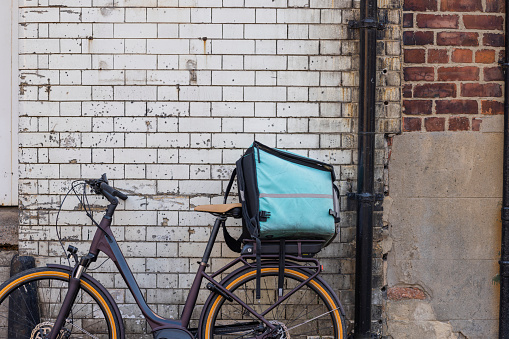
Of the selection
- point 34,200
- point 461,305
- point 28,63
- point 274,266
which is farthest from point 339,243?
point 28,63

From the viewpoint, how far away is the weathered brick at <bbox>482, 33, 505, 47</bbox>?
378cm

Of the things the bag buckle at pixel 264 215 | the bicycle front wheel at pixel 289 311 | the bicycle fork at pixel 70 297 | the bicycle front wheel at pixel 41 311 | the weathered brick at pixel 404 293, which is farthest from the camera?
the weathered brick at pixel 404 293

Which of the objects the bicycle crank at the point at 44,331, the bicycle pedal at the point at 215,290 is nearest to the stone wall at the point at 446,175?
the bicycle pedal at the point at 215,290

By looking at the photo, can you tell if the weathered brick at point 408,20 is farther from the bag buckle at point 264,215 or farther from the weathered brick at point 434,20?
the bag buckle at point 264,215

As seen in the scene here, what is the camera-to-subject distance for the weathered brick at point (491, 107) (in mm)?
3795

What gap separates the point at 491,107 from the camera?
12.5 feet

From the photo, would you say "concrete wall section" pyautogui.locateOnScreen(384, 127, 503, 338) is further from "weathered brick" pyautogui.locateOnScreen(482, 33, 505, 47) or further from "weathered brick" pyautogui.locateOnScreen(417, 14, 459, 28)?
"weathered brick" pyautogui.locateOnScreen(417, 14, 459, 28)

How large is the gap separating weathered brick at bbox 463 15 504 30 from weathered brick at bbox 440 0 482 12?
2.2 inches

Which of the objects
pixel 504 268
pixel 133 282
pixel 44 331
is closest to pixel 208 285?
pixel 133 282

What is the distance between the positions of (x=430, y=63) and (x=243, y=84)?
1419 millimetres

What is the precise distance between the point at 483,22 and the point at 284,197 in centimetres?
214

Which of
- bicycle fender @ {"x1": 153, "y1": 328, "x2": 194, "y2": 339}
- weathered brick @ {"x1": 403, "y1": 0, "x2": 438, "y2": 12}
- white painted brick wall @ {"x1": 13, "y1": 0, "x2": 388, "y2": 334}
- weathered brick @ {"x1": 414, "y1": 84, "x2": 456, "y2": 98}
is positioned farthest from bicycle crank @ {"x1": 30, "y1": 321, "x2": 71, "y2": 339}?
weathered brick @ {"x1": 403, "y1": 0, "x2": 438, "y2": 12}

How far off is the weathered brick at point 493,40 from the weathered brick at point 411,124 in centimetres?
78

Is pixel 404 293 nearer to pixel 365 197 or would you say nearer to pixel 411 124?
pixel 365 197
